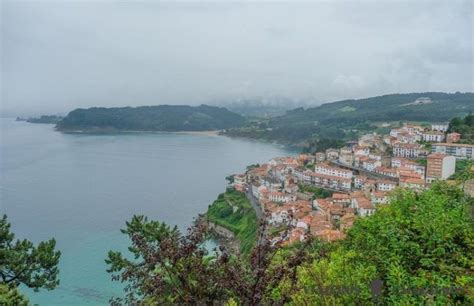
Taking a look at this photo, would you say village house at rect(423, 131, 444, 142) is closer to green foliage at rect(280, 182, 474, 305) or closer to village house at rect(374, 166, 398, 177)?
village house at rect(374, 166, 398, 177)

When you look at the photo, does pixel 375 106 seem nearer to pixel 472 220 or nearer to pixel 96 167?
pixel 96 167

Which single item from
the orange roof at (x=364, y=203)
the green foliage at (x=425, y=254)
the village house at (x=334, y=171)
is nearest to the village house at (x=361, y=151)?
the village house at (x=334, y=171)

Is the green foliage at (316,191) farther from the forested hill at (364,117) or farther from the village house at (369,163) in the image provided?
the forested hill at (364,117)

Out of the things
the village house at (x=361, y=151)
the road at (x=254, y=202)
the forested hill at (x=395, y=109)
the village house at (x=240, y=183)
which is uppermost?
the forested hill at (x=395, y=109)

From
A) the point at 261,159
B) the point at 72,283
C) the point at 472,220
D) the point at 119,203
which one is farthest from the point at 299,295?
the point at 261,159

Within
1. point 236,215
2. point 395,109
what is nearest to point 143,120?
point 395,109

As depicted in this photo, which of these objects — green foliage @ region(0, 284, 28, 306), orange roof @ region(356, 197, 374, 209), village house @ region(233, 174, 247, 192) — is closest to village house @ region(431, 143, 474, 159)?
orange roof @ region(356, 197, 374, 209)

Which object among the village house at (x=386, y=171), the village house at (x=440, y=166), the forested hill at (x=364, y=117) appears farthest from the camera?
the forested hill at (x=364, y=117)
